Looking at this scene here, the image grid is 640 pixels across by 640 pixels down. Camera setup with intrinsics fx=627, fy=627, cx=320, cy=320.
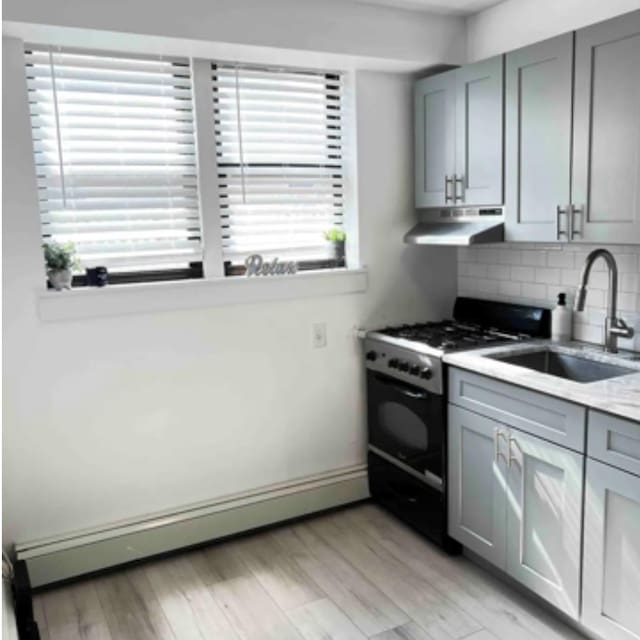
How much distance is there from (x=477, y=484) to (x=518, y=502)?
0.23m

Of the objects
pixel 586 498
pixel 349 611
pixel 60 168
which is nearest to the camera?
pixel 586 498

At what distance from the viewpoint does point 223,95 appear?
2898 millimetres

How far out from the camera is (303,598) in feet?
8.41

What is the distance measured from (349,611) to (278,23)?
7.97 ft

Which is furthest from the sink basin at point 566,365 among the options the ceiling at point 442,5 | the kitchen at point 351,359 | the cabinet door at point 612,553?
the ceiling at point 442,5

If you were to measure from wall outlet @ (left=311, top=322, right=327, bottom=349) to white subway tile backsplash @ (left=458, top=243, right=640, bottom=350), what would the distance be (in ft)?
2.86

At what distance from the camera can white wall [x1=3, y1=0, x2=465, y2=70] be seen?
234cm

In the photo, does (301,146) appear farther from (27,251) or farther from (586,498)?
(586,498)

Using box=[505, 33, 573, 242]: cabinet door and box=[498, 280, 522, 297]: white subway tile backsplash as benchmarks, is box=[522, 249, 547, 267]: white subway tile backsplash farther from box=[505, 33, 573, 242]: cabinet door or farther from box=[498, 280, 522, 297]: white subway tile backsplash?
box=[505, 33, 573, 242]: cabinet door

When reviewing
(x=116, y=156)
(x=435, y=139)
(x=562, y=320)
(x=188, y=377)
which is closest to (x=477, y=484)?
(x=562, y=320)

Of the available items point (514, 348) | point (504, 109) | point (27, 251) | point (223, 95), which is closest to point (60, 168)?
point (27, 251)

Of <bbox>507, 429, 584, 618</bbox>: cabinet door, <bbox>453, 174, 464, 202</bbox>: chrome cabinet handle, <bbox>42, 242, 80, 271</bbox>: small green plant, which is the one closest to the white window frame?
<bbox>42, 242, 80, 271</bbox>: small green plant

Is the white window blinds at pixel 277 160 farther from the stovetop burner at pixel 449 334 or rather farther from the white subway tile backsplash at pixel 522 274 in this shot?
the white subway tile backsplash at pixel 522 274

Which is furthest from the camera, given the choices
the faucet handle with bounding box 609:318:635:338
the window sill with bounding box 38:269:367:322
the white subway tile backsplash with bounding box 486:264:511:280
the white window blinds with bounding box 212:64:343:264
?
the white subway tile backsplash with bounding box 486:264:511:280
